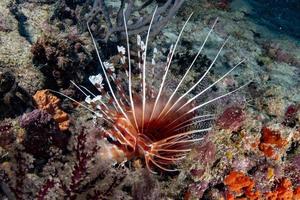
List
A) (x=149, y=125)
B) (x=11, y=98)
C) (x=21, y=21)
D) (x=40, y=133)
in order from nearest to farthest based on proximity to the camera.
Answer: (x=149, y=125) < (x=40, y=133) < (x=11, y=98) < (x=21, y=21)

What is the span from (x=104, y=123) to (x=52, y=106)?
61cm

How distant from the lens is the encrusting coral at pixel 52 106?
3896mm

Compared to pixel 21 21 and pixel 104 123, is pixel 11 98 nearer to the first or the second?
pixel 104 123

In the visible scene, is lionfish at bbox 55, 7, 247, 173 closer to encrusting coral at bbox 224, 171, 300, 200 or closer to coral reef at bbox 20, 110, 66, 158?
coral reef at bbox 20, 110, 66, 158

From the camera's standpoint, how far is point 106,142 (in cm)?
320

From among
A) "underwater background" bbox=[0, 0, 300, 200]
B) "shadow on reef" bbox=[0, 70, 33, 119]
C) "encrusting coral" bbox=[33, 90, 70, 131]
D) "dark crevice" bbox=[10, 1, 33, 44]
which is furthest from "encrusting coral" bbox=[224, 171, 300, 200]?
"dark crevice" bbox=[10, 1, 33, 44]

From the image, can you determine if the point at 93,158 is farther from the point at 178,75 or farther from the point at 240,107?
the point at 178,75

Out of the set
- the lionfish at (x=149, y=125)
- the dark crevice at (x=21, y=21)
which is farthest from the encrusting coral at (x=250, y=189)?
the dark crevice at (x=21, y=21)

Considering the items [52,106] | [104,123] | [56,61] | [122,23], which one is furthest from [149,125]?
[122,23]

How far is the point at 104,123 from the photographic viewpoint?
3951mm

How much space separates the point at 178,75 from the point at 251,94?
113 centimetres

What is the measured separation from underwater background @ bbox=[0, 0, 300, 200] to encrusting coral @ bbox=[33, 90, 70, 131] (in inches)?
0.5

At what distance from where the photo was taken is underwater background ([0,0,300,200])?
2.92 m

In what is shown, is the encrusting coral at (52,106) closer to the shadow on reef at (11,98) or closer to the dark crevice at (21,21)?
the shadow on reef at (11,98)
